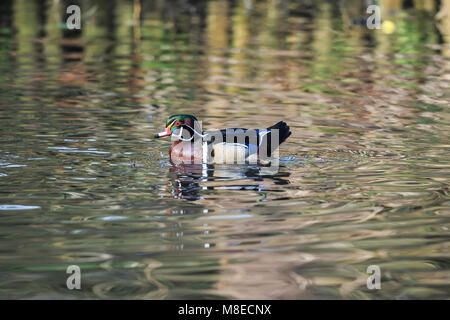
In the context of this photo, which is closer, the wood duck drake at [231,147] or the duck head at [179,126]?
the wood duck drake at [231,147]

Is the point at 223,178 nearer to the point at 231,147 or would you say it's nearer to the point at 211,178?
the point at 211,178

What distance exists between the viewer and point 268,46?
21391 mm

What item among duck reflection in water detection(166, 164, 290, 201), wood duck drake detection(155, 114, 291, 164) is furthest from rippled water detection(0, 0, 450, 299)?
wood duck drake detection(155, 114, 291, 164)

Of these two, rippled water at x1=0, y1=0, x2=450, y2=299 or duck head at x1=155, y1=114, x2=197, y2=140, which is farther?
duck head at x1=155, y1=114, x2=197, y2=140

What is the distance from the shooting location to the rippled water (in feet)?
20.5

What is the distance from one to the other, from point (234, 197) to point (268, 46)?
44.2ft

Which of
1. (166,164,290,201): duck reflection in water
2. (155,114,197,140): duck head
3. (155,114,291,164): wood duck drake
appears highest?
(155,114,197,140): duck head

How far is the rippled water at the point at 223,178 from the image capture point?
6.25 meters

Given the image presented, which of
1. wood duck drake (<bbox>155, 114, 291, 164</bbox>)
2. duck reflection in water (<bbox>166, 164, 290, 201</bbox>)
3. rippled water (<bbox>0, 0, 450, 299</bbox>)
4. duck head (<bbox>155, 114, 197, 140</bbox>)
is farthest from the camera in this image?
duck head (<bbox>155, 114, 197, 140</bbox>)

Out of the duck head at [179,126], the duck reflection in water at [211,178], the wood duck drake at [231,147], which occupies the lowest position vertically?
the duck reflection in water at [211,178]

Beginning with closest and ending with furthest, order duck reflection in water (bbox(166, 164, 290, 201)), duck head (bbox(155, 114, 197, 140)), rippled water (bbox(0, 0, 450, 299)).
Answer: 1. rippled water (bbox(0, 0, 450, 299))
2. duck reflection in water (bbox(166, 164, 290, 201))
3. duck head (bbox(155, 114, 197, 140))

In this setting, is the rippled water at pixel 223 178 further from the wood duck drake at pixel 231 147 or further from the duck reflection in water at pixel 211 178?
the wood duck drake at pixel 231 147

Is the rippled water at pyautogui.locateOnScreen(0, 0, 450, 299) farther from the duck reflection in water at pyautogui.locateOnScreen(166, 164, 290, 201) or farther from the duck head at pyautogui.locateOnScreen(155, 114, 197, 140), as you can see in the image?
the duck head at pyautogui.locateOnScreen(155, 114, 197, 140)

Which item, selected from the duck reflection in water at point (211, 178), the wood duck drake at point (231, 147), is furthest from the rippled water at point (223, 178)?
the wood duck drake at point (231, 147)
